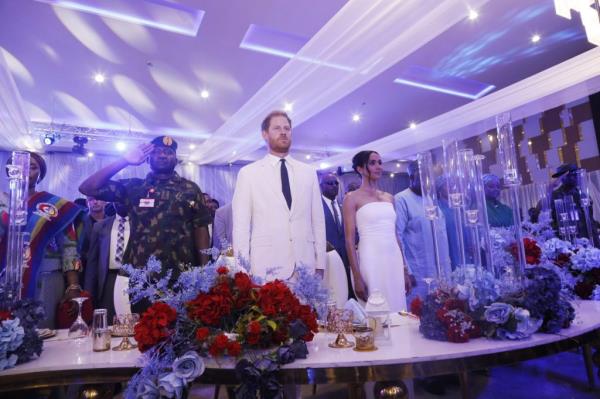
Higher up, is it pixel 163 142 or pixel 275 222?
pixel 163 142

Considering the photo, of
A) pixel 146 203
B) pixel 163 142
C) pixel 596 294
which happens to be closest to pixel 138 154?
pixel 163 142

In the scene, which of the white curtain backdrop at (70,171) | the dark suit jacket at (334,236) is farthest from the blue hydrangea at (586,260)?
the white curtain backdrop at (70,171)

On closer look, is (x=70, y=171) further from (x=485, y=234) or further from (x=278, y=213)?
(x=485, y=234)

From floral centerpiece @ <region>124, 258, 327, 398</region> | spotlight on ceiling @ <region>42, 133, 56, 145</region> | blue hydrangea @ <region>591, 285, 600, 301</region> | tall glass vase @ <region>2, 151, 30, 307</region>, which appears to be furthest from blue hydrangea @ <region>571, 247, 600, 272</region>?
spotlight on ceiling @ <region>42, 133, 56, 145</region>

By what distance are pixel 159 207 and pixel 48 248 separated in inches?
34.2

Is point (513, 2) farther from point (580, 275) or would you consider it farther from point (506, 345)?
point (506, 345)

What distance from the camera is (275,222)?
7.07 ft

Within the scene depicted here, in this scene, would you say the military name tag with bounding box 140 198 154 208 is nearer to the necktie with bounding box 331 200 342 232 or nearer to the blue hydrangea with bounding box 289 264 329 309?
the blue hydrangea with bounding box 289 264 329 309

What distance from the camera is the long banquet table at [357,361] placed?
1230 mm

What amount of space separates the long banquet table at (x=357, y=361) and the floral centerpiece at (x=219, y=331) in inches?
2.7

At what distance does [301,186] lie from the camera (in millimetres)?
2270

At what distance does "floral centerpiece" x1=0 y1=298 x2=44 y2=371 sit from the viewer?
141 cm

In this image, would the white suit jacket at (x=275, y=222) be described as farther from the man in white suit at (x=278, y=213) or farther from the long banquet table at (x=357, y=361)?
the long banquet table at (x=357, y=361)

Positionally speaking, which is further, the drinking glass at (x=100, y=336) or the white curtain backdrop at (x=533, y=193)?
the white curtain backdrop at (x=533, y=193)
